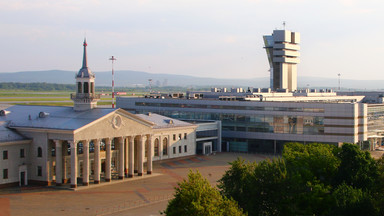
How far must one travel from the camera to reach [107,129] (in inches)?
2675

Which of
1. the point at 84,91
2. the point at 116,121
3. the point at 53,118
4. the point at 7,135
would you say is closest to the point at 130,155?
the point at 116,121

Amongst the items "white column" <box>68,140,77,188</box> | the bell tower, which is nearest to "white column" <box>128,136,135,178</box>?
the bell tower

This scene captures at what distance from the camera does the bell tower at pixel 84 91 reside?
71688 millimetres

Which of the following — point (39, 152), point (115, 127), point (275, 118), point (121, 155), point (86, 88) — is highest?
point (86, 88)

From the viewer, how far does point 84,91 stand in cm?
7231

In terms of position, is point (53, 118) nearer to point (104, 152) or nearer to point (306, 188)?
point (104, 152)

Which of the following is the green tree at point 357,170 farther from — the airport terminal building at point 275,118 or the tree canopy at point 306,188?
the airport terminal building at point 275,118

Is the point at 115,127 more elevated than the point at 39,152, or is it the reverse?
the point at 115,127

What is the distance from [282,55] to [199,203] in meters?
114

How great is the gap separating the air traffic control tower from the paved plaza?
255 feet

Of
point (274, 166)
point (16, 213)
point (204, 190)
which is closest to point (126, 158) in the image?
point (16, 213)

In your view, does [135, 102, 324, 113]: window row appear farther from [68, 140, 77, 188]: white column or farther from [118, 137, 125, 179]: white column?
[68, 140, 77, 188]: white column

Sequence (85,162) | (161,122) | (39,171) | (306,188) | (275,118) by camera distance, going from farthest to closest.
Result: (275,118)
(161,122)
(39,171)
(85,162)
(306,188)

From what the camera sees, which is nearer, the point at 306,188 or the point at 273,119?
the point at 306,188
